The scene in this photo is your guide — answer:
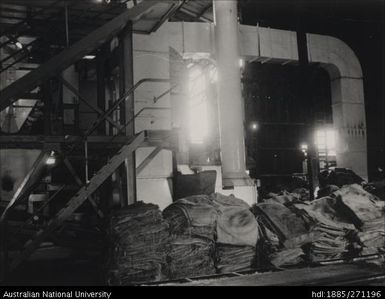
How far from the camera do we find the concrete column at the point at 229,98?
30.3 feet

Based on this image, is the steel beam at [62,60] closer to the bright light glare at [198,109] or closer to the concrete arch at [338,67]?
the concrete arch at [338,67]

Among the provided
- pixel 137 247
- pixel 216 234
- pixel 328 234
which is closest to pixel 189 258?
pixel 216 234

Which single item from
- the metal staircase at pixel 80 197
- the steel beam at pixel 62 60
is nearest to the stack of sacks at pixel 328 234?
the metal staircase at pixel 80 197

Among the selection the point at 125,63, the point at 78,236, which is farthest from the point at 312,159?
the point at 78,236

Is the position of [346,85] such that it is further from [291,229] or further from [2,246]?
[2,246]

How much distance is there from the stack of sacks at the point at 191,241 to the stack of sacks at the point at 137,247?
0.70 ft

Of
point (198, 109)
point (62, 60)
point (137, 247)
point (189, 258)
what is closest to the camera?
point (137, 247)

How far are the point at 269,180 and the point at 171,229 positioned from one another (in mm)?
11513

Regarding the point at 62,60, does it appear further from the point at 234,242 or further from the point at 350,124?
the point at 350,124

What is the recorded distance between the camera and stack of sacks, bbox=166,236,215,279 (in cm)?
614

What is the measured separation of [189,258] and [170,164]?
3.26 metres

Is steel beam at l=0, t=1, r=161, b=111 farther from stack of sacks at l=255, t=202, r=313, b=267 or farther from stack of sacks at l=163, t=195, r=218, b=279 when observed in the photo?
stack of sacks at l=255, t=202, r=313, b=267

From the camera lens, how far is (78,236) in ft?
25.6

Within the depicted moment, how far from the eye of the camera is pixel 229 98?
9.32 m
